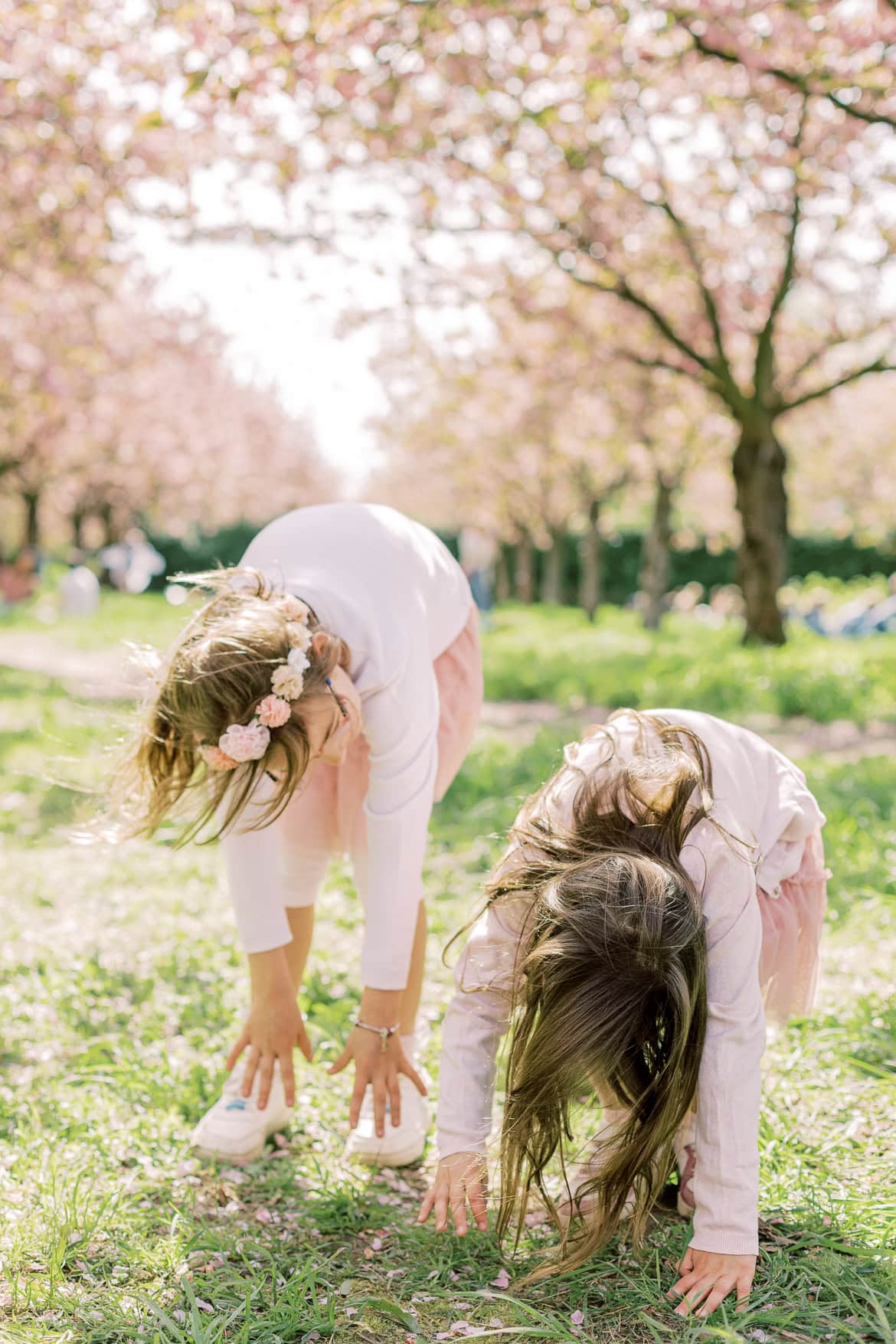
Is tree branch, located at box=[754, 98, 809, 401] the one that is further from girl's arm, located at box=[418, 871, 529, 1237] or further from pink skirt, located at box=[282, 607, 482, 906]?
girl's arm, located at box=[418, 871, 529, 1237]

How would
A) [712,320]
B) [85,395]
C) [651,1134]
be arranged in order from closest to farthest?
1. [651,1134]
2. [712,320]
3. [85,395]

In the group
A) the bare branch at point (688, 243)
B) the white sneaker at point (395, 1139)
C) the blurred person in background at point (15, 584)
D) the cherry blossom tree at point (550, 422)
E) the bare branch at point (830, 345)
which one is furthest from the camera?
the blurred person in background at point (15, 584)

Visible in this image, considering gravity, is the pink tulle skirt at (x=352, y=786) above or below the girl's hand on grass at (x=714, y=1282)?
above

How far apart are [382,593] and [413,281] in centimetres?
915

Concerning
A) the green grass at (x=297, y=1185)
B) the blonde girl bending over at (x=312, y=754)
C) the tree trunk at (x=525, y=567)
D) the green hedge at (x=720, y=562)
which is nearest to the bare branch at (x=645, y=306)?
the green grass at (x=297, y=1185)

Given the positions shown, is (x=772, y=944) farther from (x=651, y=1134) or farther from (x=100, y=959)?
(x=100, y=959)

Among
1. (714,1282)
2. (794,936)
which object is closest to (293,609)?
(794,936)

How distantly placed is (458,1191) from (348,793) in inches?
35.0

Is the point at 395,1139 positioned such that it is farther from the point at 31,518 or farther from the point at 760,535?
the point at 31,518

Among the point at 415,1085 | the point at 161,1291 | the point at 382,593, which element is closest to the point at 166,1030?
the point at 415,1085

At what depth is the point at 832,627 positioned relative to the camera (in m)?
14.6

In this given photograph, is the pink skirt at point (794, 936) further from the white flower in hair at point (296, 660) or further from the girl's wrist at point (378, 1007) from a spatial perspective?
the white flower in hair at point (296, 660)

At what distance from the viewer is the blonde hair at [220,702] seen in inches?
73.0

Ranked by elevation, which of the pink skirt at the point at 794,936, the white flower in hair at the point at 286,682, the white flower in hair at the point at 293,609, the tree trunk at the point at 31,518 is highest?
the tree trunk at the point at 31,518
